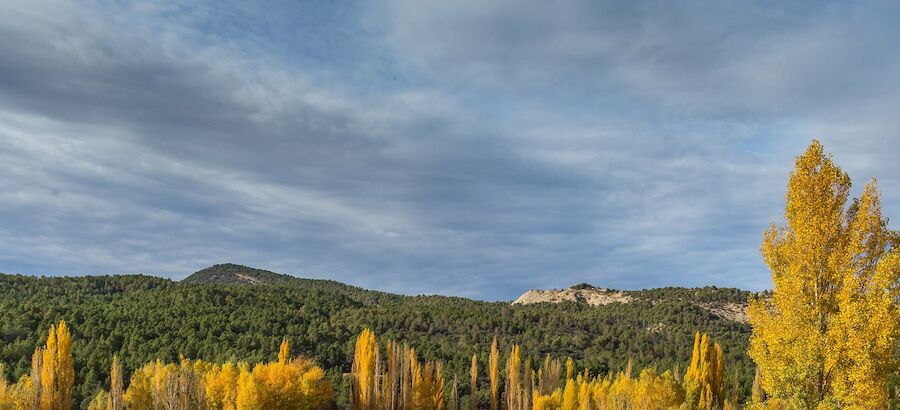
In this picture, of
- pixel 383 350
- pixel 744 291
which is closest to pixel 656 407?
pixel 383 350

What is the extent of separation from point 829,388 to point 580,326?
127m

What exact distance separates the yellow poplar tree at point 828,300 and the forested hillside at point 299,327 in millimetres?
74363

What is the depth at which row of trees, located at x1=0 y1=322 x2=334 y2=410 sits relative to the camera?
60.5 meters

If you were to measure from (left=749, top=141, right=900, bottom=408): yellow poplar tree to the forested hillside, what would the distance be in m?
74.4

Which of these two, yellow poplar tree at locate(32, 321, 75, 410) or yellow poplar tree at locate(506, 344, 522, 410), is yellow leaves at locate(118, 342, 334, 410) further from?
yellow poplar tree at locate(506, 344, 522, 410)

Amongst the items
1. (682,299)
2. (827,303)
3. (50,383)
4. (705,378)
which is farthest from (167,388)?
(682,299)

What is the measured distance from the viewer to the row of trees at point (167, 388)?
2383 inches

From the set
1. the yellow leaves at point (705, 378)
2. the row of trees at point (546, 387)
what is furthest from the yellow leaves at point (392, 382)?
the yellow leaves at point (705, 378)

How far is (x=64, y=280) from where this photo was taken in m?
155

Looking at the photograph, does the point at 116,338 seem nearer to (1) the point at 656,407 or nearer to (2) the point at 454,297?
(1) the point at 656,407

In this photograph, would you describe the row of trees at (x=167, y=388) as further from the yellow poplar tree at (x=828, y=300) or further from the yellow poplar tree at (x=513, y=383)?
the yellow poplar tree at (x=828, y=300)

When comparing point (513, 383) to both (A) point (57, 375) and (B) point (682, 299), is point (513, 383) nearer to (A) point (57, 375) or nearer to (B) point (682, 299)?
(A) point (57, 375)

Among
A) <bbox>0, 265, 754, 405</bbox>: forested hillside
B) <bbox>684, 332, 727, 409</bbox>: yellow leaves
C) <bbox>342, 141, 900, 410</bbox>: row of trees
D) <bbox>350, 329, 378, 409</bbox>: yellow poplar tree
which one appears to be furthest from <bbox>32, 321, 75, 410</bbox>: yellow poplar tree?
<bbox>342, 141, 900, 410</bbox>: row of trees

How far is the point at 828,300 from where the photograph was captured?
62.1 ft
